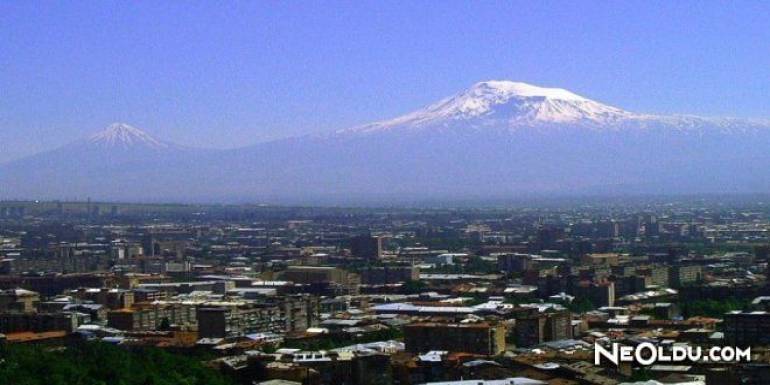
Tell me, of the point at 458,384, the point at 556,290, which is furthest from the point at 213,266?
the point at 458,384

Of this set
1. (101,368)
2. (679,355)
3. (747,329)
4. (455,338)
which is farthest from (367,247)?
(679,355)

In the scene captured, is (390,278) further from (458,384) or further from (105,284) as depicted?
(458,384)

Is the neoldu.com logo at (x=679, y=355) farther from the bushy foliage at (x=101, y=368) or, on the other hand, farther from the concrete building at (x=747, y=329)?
the bushy foliage at (x=101, y=368)

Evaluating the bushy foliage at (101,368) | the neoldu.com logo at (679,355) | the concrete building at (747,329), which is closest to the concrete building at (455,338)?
the concrete building at (747,329)

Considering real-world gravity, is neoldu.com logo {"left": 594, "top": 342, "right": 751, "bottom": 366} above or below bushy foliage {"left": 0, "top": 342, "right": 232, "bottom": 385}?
above

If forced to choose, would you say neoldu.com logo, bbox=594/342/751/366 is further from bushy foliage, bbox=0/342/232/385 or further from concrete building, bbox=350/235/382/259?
concrete building, bbox=350/235/382/259

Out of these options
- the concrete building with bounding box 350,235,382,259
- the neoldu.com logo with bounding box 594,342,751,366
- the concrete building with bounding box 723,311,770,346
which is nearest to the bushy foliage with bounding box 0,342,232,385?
the neoldu.com logo with bounding box 594,342,751,366

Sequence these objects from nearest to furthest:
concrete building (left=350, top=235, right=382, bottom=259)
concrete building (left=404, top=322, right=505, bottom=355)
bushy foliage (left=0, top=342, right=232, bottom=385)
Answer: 1. bushy foliage (left=0, top=342, right=232, bottom=385)
2. concrete building (left=404, top=322, right=505, bottom=355)
3. concrete building (left=350, top=235, right=382, bottom=259)

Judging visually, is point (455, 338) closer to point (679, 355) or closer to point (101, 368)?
point (101, 368)

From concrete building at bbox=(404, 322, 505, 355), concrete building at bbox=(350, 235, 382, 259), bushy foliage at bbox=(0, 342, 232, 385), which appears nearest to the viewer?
bushy foliage at bbox=(0, 342, 232, 385)
